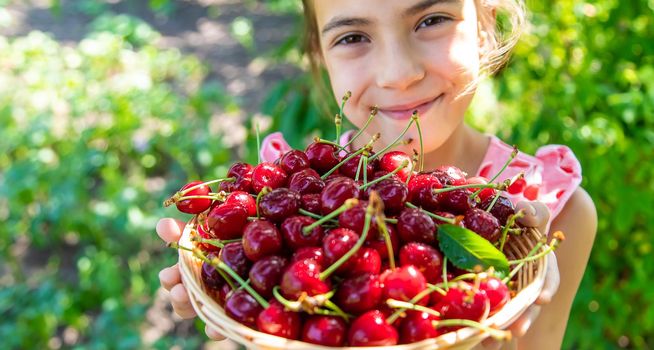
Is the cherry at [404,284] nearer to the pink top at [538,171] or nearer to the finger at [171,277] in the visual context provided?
the finger at [171,277]

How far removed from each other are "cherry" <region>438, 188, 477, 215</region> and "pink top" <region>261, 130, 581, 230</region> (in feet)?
1.26

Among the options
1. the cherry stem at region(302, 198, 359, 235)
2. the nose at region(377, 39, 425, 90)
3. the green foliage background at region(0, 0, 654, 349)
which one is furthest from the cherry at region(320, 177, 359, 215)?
the green foliage background at region(0, 0, 654, 349)

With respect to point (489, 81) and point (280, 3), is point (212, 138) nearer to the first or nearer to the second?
point (489, 81)

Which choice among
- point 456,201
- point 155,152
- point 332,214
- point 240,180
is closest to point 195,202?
point 240,180

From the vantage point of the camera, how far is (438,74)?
1.28 metres

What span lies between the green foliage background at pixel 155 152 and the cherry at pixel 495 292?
98 centimetres

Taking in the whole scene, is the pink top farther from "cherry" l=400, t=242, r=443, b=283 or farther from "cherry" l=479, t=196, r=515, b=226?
"cherry" l=400, t=242, r=443, b=283

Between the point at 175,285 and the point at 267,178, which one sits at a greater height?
the point at 267,178

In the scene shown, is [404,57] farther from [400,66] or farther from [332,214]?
[332,214]

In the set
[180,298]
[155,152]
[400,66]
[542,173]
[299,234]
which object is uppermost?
[400,66]

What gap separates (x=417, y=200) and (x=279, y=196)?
0.70ft

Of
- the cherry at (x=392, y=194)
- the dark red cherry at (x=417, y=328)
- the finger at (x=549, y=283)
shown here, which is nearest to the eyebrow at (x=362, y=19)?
the cherry at (x=392, y=194)

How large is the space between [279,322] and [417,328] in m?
0.17

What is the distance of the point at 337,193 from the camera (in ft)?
3.06
